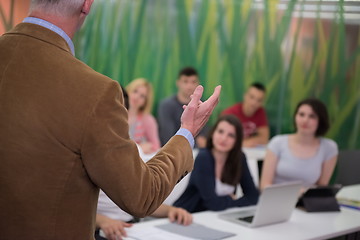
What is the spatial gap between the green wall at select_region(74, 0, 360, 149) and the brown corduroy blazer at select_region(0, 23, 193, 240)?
487 cm

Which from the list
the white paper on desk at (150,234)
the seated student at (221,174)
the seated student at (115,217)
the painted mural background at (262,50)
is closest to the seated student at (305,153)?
the seated student at (221,174)

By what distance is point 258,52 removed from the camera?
7.31 metres

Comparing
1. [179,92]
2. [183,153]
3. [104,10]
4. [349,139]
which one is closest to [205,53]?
[179,92]

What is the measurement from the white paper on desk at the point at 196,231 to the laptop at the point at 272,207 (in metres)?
0.23

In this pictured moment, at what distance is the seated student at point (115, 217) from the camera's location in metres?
2.74

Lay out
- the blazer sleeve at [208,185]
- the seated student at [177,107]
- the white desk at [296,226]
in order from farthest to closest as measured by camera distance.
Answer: the seated student at [177,107], the blazer sleeve at [208,185], the white desk at [296,226]

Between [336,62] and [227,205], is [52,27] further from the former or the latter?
[336,62]

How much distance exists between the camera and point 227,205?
3523 mm

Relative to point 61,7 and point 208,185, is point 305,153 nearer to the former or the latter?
point 208,185

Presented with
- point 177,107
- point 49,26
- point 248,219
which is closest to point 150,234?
point 248,219

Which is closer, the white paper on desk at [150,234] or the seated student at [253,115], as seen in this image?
the white paper on desk at [150,234]

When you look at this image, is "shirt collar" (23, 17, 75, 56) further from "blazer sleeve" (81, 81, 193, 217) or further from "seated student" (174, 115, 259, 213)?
"seated student" (174, 115, 259, 213)

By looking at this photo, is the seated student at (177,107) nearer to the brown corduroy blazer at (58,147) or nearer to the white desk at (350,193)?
the white desk at (350,193)

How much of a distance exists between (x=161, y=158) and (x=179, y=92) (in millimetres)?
4738
